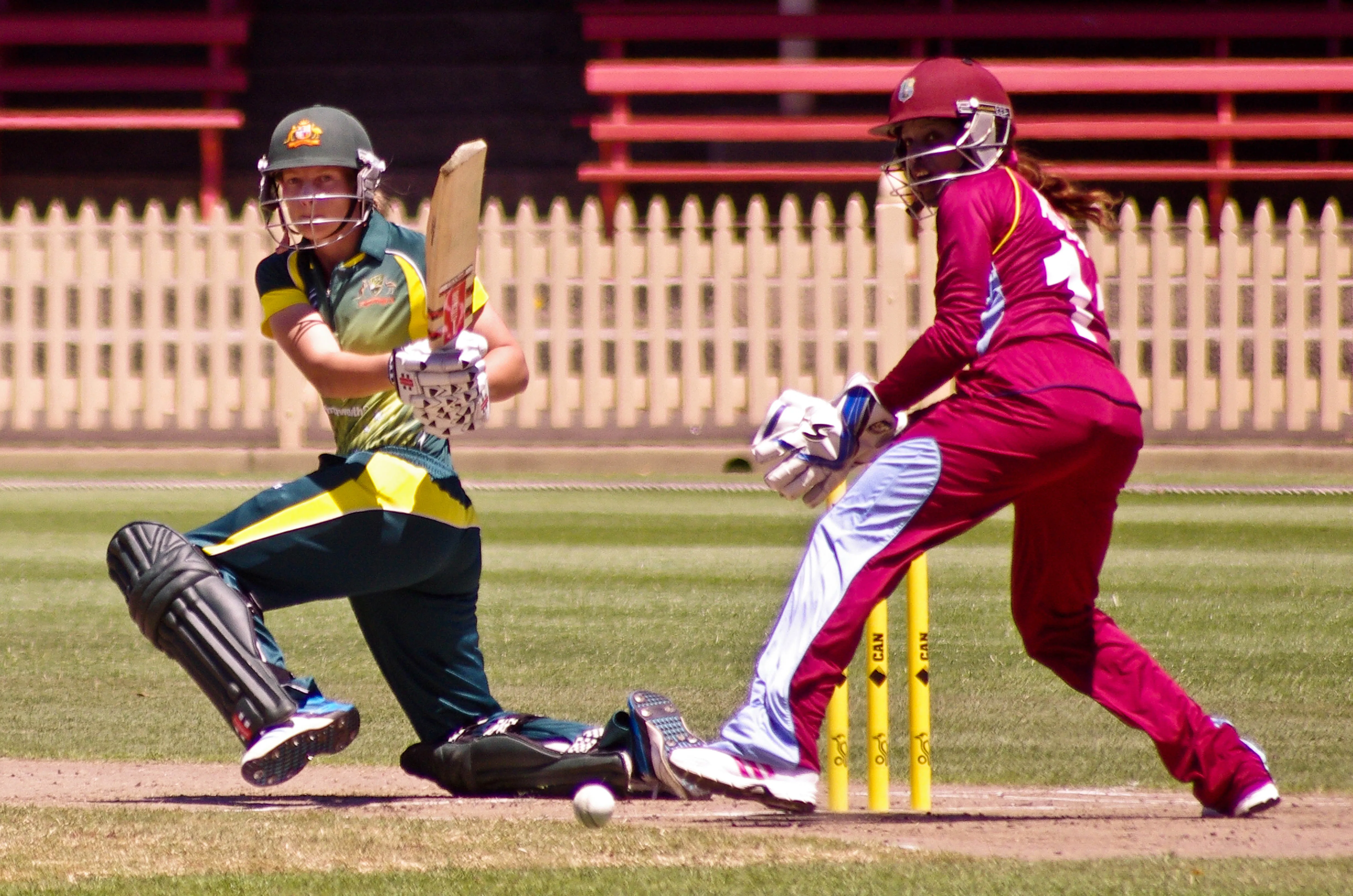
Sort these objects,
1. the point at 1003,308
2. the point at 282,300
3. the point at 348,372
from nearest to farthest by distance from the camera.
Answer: the point at 1003,308
the point at 348,372
the point at 282,300

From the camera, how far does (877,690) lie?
14.5 feet

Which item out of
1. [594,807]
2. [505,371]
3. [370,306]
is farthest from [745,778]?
[370,306]

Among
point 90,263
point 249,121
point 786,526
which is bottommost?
point 786,526

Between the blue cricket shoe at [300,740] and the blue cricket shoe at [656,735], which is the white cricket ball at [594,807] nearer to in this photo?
the blue cricket shoe at [656,735]

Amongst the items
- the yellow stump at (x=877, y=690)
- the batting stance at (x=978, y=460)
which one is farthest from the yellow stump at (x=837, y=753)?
the batting stance at (x=978, y=460)

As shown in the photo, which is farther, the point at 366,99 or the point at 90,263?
the point at 366,99

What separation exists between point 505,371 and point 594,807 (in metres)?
1.07

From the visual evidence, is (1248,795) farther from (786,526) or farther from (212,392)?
(212,392)

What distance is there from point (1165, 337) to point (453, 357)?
11702 mm

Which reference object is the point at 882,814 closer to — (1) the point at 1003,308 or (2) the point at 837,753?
(2) the point at 837,753

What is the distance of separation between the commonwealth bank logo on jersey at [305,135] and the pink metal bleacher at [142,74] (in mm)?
14947

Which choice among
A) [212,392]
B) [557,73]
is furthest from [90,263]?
[557,73]

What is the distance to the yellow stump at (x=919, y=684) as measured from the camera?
4.41 metres

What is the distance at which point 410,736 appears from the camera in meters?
5.80
